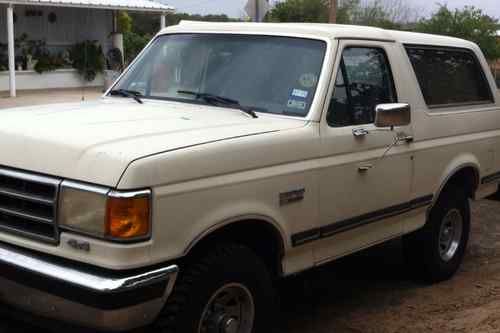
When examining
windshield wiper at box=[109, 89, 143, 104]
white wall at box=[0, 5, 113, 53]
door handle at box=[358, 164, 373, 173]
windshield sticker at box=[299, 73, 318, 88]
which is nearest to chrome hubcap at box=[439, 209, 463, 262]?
door handle at box=[358, 164, 373, 173]

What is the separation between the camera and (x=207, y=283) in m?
3.58

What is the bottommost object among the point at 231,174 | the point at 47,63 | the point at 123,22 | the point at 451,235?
the point at 451,235

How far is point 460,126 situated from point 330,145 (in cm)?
187

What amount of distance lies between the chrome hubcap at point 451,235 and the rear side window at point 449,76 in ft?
3.13

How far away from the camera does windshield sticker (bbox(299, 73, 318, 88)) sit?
4.49 metres

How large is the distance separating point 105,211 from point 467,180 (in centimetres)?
382

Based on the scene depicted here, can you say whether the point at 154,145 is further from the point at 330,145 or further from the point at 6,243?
the point at 330,145

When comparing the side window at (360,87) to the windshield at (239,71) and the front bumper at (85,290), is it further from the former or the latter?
the front bumper at (85,290)

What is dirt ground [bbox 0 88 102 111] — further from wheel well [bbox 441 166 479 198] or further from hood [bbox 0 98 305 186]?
hood [bbox 0 98 305 186]

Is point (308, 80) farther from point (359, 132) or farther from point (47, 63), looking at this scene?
point (47, 63)

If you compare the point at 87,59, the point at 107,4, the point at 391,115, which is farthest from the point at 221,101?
the point at 87,59

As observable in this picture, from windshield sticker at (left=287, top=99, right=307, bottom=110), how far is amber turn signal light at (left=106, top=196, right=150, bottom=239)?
1.45 m

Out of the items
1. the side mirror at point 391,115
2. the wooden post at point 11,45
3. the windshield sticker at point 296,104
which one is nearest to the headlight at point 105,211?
the windshield sticker at point 296,104

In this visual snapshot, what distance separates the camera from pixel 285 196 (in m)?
4.03
